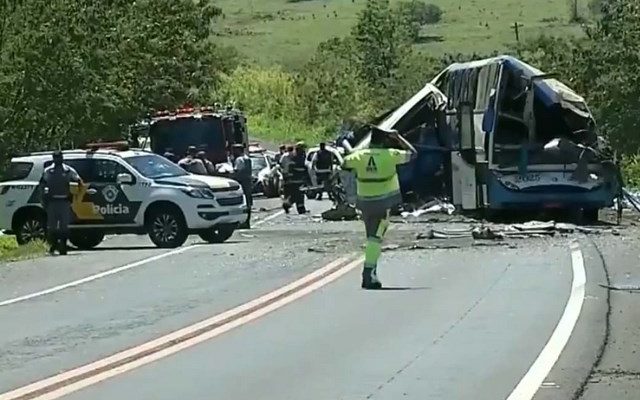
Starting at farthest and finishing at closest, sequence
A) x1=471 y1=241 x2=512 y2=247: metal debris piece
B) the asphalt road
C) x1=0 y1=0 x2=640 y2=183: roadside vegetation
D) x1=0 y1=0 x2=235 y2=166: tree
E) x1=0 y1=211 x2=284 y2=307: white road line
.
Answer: x1=0 y1=0 x2=640 y2=183: roadside vegetation < x1=0 y1=0 x2=235 y2=166: tree < x1=471 y1=241 x2=512 y2=247: metal debris piece < x1=0 y1=211 x2=284 y2=307: white road line < the asphalt road

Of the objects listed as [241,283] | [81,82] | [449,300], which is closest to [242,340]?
[449,300]

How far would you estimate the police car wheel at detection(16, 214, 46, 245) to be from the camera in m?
28.7

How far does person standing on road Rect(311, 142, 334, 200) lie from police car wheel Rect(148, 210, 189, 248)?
40.0ft

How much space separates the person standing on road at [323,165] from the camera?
3966cm

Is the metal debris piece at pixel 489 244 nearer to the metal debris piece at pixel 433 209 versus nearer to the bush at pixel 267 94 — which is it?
the metal debris piece at pixel 433 209

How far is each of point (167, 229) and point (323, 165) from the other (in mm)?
13289

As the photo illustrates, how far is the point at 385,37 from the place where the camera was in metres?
101

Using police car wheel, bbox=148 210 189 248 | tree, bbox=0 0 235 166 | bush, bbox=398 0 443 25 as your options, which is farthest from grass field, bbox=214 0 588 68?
police car wheel, bbox=148 210 189 248

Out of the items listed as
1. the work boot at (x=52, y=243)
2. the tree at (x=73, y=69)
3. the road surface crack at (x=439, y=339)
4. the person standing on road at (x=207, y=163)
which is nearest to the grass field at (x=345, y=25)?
the tree at (x=73, y=69)

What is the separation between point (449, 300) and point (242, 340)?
11.7 feet

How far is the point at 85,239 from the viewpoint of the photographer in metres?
28.8

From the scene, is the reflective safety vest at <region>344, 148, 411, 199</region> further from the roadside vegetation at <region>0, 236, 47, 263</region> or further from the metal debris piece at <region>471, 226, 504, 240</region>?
the roadside vegetation at <region>0, 236, 47, 263</region>

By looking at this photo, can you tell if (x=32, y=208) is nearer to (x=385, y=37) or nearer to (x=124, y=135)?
(x=124, y=135)

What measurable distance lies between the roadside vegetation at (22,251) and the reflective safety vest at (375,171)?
854 centimetres
